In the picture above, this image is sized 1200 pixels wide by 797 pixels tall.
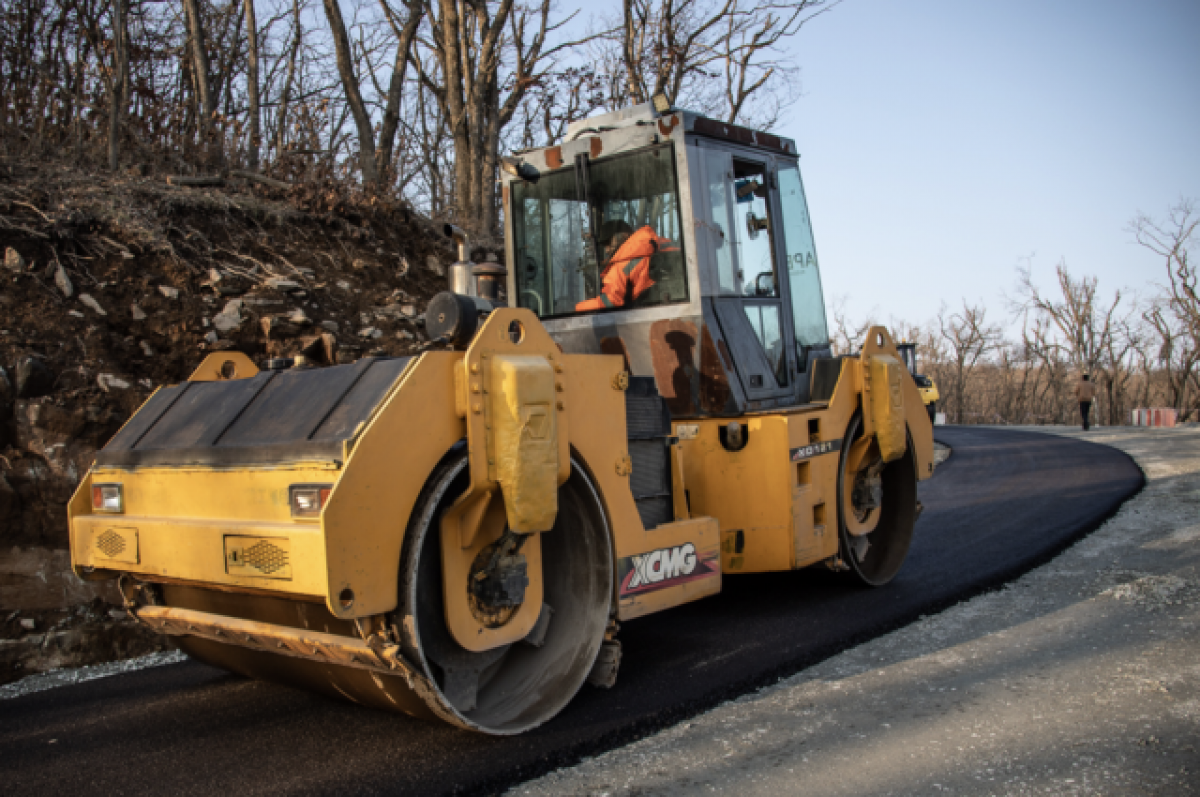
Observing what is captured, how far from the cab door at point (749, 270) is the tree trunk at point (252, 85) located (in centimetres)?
743

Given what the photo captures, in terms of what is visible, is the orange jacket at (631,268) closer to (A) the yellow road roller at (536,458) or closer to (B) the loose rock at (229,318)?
(A) the yellow road roller at (536,458)

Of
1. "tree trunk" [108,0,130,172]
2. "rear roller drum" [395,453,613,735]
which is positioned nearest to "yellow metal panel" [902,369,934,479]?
"rear roller drum" [395,453,613,735]

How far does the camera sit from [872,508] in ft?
20.2

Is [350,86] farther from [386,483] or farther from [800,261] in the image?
[386,483]

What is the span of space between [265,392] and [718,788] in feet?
7.13

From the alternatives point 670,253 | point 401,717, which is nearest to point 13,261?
point 670,253

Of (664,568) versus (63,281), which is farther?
(63,281)

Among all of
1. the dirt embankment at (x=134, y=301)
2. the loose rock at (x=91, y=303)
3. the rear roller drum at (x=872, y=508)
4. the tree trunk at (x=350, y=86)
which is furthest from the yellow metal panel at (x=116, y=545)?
the tree trunk at (x=350, y=86)

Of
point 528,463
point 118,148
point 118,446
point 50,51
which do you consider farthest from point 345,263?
point 528,463

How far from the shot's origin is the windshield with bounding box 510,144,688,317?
5.20m

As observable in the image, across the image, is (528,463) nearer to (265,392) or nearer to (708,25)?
(265,392)

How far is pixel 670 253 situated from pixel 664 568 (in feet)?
6.12

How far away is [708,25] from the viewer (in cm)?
2064

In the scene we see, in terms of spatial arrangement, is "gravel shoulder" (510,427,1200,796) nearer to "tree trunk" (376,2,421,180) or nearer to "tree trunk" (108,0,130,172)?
"tree trunk" (108,0,130,172)
